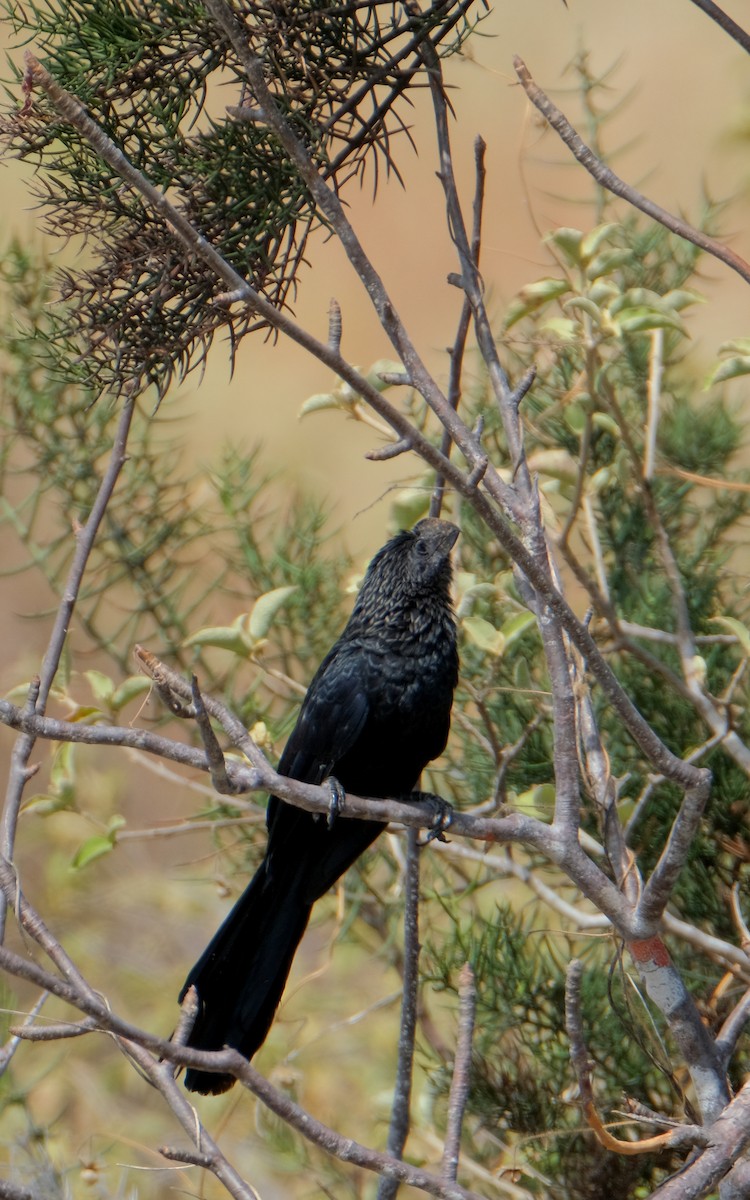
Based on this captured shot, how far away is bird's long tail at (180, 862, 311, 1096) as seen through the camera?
1896 mm

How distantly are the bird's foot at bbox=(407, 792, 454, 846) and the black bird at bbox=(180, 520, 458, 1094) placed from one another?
0.11 feet

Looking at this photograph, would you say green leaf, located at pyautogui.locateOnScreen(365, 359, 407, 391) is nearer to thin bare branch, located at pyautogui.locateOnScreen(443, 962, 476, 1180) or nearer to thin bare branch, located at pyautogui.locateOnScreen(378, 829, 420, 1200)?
thin bare branch, located at pyautogui.locateOnScreen(378, 829, 420, 1200)

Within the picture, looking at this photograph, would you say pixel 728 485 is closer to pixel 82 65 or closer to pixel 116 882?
pixel 82 65

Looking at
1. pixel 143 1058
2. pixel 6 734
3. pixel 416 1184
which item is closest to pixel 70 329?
pixel 143 1058

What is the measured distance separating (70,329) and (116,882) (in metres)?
2.64

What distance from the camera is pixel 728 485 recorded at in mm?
1720

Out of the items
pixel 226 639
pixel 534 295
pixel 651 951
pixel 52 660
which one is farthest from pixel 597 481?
pixel 52 660

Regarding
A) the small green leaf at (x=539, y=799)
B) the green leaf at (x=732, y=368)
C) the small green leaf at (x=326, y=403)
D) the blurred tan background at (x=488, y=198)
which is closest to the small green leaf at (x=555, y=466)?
the green leaf at (x=732, y=368)

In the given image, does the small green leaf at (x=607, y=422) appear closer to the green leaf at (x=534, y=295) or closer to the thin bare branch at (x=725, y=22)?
the green leaf at (x=534, y=295)

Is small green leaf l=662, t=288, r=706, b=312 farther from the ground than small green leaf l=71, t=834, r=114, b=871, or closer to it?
farther from the ground

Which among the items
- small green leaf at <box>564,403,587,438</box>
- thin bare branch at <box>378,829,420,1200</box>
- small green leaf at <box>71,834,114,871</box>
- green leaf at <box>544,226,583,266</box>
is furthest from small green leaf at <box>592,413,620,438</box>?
small green leaf at <box>71,834,114,871</box>

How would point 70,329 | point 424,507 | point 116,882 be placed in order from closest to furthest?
point 70,329 → point 424,507 → point 116,882

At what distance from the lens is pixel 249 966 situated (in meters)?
1.97

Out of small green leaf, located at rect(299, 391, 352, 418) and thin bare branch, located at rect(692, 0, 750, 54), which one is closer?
thin bare branch, located at rect(692, 0, 750, 54)
